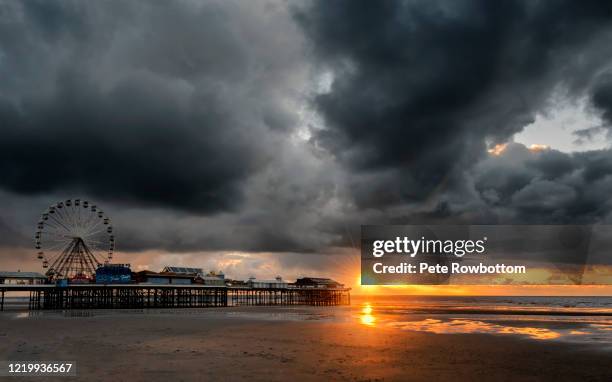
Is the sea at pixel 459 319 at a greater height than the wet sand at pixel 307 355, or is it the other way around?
the wet sand at pixel 307 355

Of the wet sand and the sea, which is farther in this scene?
the sea

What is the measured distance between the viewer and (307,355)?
23.0 metres

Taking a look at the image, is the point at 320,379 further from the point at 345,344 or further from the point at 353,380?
the point at 345,344

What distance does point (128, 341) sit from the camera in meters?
28.0

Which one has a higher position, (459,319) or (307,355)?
(307,355)

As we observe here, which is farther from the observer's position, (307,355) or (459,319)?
(459,319)

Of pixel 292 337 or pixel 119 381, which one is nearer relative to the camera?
pixel 119 381

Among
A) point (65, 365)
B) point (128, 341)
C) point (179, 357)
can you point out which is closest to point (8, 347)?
point (128, 341)

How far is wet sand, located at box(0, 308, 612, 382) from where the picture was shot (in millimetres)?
18344

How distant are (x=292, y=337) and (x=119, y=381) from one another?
1553 cm

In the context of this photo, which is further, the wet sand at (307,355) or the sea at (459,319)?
the sea at (459,319)

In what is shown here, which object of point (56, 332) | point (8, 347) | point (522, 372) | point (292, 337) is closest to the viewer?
point (522, 372)

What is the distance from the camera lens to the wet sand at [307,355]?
1834 cm

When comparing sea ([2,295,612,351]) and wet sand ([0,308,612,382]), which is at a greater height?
wet sand ([0,308,612,382])
